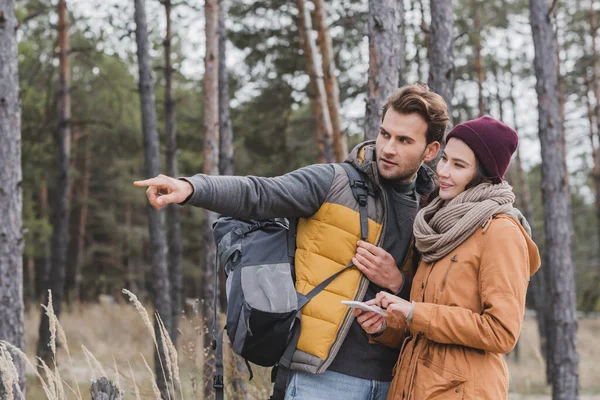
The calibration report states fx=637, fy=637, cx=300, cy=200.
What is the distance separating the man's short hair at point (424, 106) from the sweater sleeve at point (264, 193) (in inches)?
15.7

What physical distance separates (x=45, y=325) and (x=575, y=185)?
22403mm

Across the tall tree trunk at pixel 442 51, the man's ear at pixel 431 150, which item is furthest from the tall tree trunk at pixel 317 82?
the man's ear at pixel 431 150

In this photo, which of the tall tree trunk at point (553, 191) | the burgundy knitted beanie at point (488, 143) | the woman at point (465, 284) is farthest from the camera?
the tall tree trunk at point (553, 191)

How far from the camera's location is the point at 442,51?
5711 mm

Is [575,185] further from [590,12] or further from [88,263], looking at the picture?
[88,263]

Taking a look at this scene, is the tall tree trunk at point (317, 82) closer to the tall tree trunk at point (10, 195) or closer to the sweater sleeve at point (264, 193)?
the tall tree trunk at point (10, 195)

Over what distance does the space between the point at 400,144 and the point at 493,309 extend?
0.80 meters

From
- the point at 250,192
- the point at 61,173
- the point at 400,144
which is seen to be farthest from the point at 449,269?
the point at 61,173

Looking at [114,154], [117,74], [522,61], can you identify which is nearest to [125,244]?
[114,154]

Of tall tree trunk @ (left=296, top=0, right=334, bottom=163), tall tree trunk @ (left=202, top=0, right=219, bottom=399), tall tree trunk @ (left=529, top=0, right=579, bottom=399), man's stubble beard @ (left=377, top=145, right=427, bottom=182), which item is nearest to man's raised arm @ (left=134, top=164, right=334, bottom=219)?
man's stubble beard @ (left=377, top=145, right=427, bottom=182)

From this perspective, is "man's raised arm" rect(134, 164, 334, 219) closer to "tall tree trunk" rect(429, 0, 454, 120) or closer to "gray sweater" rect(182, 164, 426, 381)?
"gray sweater" rect(182, 164, 426, 381)

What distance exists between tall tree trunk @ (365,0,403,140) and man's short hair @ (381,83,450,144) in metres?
2.03

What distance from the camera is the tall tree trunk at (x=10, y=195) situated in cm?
502

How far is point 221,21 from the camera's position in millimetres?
9398
